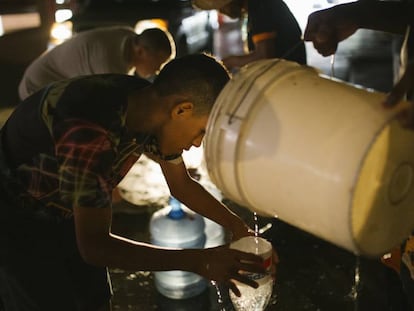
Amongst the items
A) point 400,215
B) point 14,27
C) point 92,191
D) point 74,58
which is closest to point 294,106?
point 400,215

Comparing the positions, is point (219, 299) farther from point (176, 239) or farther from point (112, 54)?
point (112, 54)

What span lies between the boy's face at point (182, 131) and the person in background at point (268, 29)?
1.87m

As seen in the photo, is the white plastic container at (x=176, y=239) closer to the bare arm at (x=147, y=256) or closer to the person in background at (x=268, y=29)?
the person in background at (x=268, y=29)

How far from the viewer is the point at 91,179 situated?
183cm

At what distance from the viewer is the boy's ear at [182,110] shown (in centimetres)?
195

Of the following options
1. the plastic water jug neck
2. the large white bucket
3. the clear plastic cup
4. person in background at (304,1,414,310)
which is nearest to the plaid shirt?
the large white bucket

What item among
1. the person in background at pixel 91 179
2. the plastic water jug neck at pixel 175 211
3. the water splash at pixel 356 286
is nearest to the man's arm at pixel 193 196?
the person in background at pixel 91 179

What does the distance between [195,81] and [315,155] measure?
0.69 metres

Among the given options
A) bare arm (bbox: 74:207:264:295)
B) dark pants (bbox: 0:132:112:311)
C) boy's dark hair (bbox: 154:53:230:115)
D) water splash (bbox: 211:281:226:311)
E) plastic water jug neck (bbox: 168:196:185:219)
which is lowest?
water splash (bbox: 211:281:226:311)

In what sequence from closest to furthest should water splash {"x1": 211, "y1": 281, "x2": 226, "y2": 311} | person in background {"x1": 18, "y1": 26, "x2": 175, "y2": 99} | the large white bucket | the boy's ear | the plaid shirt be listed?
the large white bucket < the plaid shirt < the boy's ear < water splash {"x1": 211, "y1": 281, "x2": 226, "y2": 311} < person in background {"x1": 18, "y1": 26, "x2": 175, "y2": 99}

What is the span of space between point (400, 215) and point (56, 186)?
1.26m

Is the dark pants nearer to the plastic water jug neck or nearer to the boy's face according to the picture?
the boy's face

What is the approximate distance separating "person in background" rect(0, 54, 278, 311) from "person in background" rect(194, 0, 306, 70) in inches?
68.9

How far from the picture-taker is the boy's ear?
1.95m
